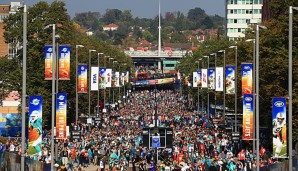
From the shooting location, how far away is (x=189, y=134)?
84.4 meters

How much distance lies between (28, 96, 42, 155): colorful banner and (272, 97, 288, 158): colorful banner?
33.6 feet

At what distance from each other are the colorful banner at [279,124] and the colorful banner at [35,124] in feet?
33.6

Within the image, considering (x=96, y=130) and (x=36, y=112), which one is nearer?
(x=36, y=112)

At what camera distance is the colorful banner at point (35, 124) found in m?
46.3

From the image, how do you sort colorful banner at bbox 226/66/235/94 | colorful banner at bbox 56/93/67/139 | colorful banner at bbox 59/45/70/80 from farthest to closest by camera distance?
colorful banner at bbox 226/66/235/94 < colorful banner at bbox 59/45/70/80 < colorful banner at bbox 56/93/67/139

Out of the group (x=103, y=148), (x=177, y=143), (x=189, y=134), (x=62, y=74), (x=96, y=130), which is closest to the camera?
(x=62, y=74)

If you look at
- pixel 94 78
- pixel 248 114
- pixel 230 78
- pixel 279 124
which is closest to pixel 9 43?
pixel 94 78

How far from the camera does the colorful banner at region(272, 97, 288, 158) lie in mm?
44906

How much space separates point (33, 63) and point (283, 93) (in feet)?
98.4

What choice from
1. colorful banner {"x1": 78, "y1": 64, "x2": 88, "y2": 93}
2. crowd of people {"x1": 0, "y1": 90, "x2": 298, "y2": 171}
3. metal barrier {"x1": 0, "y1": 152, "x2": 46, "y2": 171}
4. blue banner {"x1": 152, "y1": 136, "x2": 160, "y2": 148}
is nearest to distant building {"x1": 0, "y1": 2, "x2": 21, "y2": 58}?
colorful banner {"x1": 78, "y1": 64, "x2": 88, "y2": 93}

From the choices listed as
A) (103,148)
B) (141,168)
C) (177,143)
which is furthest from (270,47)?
(141,168)

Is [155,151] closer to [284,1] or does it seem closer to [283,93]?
[283,93]

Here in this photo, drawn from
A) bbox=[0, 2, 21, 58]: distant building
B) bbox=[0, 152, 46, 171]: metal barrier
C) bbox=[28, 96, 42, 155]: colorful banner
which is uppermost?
bbox=[0, 2, 21, 58]: distant building

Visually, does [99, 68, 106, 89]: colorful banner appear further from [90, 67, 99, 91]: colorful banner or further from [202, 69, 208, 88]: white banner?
[202, 69, 208, 88]: white banner
